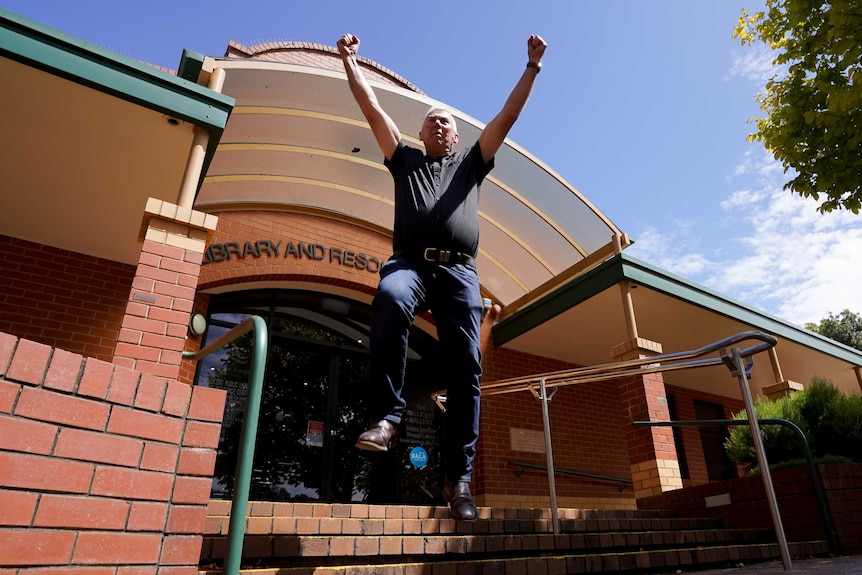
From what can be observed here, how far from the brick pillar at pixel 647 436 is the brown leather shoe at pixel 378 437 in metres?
4.65

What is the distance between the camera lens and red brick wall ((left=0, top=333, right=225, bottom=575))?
1.53 metres

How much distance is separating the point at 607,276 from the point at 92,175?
18.1 feet

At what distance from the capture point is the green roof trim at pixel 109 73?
3762 mm

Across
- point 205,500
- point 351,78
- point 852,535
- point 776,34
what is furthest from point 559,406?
point 205,500

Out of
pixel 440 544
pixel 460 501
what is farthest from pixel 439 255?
pixel 440 544

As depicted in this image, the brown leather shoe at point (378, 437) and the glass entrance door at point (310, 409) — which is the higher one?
the glass entrance door at point (310, 409)

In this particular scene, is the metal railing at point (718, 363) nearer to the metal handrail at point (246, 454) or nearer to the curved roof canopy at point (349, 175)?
the metal handrail at point (246, 454)

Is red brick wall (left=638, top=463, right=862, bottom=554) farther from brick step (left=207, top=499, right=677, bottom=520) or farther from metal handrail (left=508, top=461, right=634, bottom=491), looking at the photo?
metal handrail (left=508, top=461, right=634, bottom=491)

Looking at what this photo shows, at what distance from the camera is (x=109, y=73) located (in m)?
4.02

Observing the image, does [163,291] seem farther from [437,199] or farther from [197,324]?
[197,324]

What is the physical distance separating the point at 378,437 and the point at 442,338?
0.59 m

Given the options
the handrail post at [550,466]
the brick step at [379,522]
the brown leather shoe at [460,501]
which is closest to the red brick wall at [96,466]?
the brick step at [379,522]

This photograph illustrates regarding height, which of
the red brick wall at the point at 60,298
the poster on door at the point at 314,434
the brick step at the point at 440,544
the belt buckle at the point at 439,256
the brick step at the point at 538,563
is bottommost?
the brick step at the point at 538,563

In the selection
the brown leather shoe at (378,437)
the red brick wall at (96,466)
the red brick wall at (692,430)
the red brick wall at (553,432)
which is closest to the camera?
the red brick wall at (96,466)
